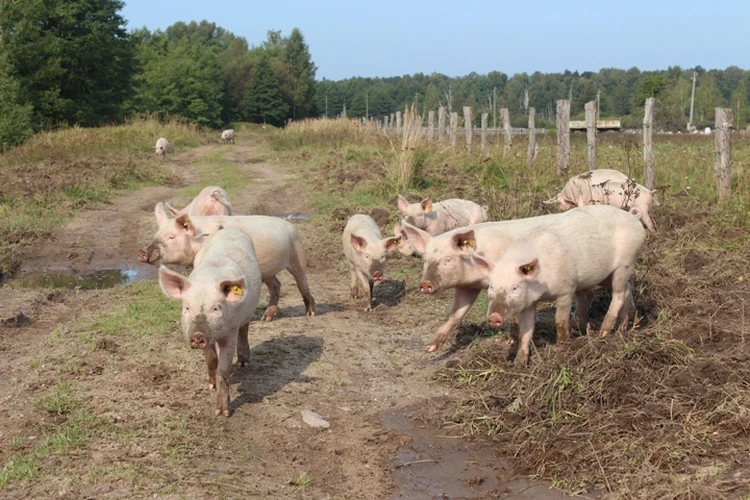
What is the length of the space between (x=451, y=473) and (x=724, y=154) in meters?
8.67

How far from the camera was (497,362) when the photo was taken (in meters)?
6.06

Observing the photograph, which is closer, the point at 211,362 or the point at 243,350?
the point at 211,362

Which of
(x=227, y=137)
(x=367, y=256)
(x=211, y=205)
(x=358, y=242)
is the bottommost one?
(x=367, y=256)

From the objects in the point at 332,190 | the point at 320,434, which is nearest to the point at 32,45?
the point at 332,190

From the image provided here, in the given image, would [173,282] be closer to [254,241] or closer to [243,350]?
[243,350]

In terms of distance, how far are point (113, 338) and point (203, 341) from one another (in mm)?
2082

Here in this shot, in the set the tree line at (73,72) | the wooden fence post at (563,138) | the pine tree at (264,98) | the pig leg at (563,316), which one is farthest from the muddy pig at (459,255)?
the pine tree at (264,98)

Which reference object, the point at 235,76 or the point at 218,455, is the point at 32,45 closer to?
the point at 218,455

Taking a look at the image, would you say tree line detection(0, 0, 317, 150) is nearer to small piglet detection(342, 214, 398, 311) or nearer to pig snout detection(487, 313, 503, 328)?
small piglet detection(342, 214, 398, 311)

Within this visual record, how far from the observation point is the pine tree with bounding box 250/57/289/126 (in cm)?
7575

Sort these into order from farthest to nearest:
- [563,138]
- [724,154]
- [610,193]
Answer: [563,138] < [724,154] < [610,193]

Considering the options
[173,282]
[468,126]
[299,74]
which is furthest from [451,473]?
[299,74]

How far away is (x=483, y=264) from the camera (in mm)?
5977

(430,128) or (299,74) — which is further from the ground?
(299,74)
